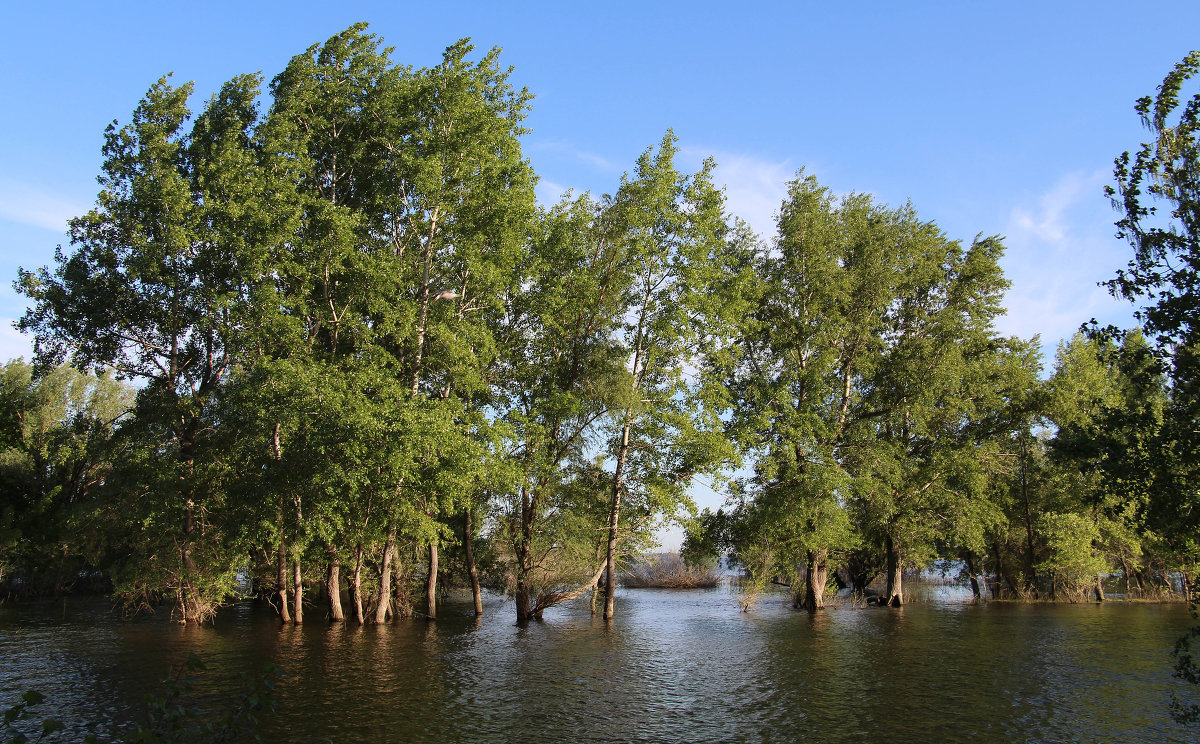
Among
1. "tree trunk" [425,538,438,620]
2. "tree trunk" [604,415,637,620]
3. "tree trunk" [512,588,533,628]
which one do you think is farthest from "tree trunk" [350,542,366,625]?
"tree trunk" [604,415,637,620]

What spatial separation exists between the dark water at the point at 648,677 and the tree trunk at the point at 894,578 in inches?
353

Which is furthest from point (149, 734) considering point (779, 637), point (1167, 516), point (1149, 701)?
point (779, 637)

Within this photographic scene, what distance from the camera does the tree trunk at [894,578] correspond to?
145 ft

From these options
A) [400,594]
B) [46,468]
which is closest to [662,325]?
[400,594]

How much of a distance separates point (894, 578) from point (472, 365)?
29568 millimetres

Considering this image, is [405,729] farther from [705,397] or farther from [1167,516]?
[705,397]

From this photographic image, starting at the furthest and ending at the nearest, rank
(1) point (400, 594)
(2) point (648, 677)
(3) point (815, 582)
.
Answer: (3) point (815, 582)
(1) point (400, 594)
(2) point (648, 677)

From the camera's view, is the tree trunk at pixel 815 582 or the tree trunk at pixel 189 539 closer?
the tree trunk at pixel 189 539

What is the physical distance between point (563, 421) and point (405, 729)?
2177 centimetres

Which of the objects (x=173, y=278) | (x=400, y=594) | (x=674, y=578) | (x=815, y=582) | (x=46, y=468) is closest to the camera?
(x=173, y=278)

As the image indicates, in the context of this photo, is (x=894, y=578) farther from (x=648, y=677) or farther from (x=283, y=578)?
(x=283, y=578)

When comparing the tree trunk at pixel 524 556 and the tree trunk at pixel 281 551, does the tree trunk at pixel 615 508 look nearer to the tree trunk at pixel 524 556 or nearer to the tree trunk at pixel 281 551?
the tree trunk at pixel 524 556

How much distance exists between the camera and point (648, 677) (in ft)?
64.9

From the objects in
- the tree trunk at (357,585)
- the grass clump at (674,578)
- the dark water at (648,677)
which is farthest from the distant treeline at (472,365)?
the grass clump at (674,578)
